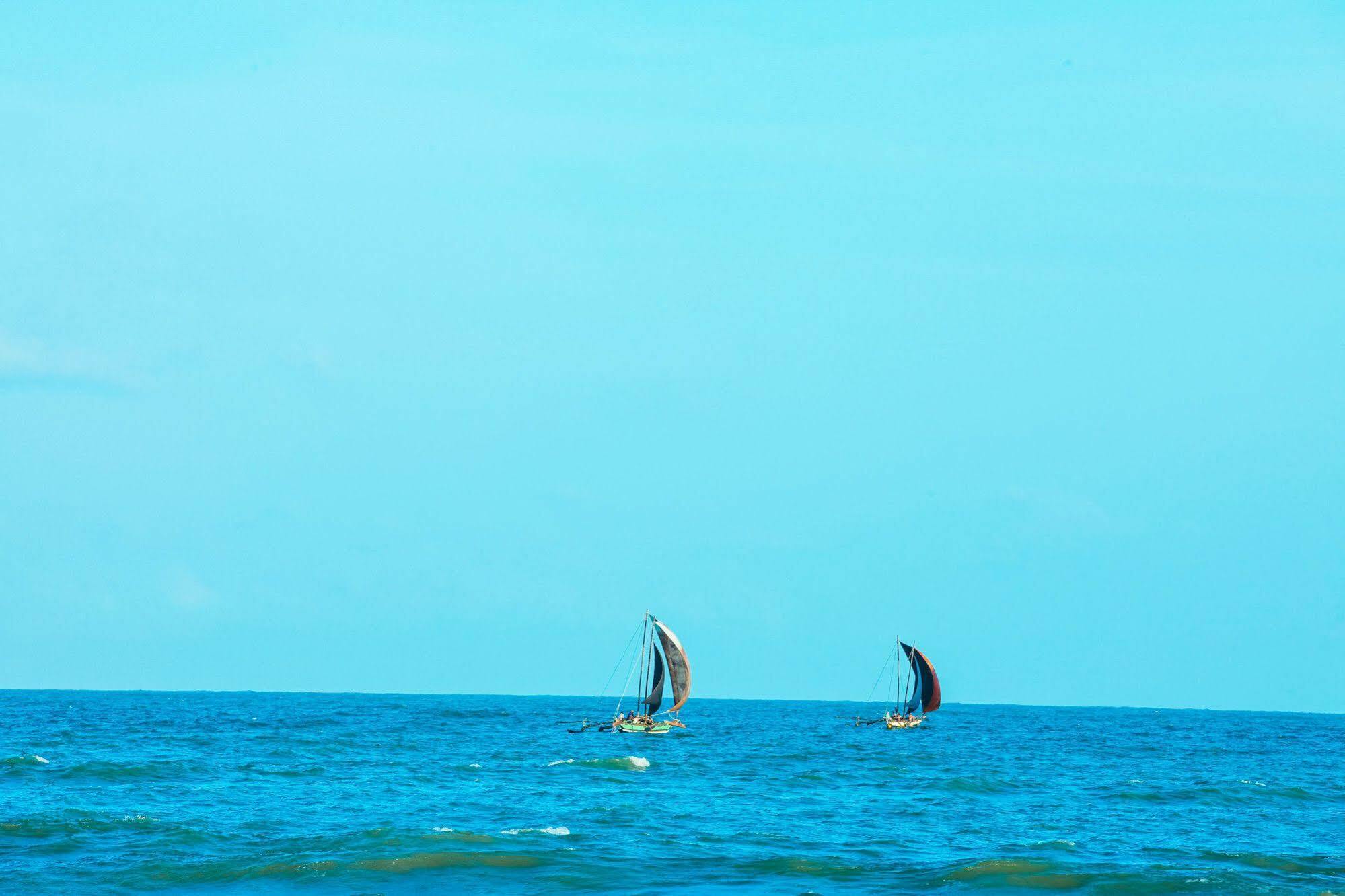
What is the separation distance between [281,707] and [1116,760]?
10982cm

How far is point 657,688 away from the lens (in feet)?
286

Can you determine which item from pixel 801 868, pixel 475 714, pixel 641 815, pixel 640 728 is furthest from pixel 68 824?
pixel 475 714

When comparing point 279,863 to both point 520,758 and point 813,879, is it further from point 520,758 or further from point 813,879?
point 520,758

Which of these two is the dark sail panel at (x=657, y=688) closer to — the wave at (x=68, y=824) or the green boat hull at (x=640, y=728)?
the green boat hull at (x=640, y=728)

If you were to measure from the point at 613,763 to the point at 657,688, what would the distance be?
18180 millimetres

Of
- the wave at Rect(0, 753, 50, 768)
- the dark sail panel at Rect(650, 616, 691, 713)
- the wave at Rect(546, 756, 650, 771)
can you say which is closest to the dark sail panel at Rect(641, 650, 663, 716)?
the dark sail panel at Rect(650, 616, 691, 713)

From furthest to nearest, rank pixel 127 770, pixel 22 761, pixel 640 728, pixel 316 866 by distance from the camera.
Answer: pixel 640 728 → pixel 22 761 → pixel 127 770 → pixel 316 866

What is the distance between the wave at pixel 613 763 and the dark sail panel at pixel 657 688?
13687 mm

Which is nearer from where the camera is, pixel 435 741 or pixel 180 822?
pixel 180 822

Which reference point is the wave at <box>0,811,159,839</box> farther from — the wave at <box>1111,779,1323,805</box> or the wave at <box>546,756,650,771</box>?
the wave at <box>1111,779,1323,805</box>

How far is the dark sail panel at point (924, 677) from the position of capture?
108m

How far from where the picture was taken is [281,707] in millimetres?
164500

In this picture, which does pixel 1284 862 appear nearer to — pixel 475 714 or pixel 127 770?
pixel 127 770

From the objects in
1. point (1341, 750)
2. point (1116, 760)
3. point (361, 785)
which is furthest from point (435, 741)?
point (1341, 750)
